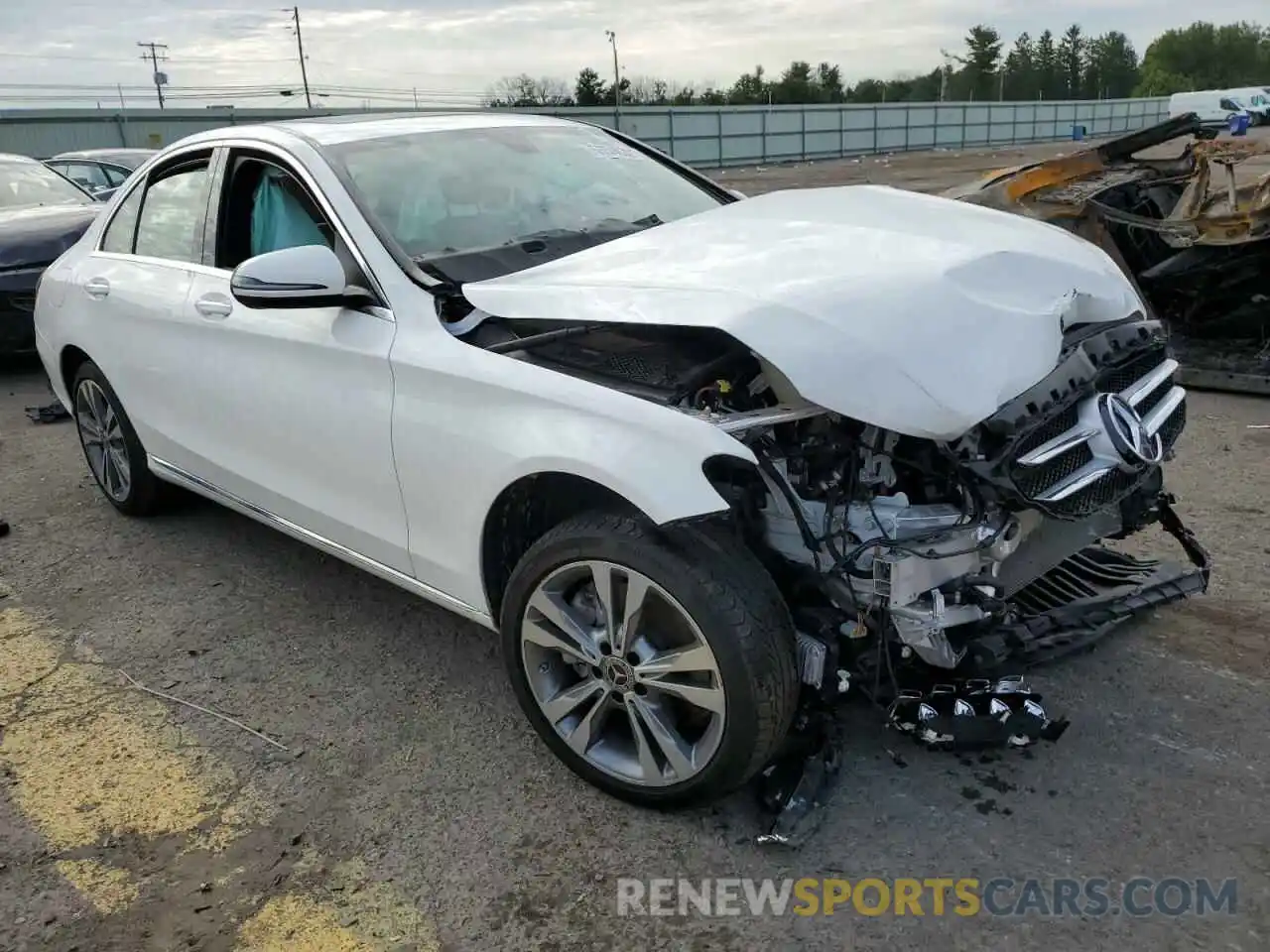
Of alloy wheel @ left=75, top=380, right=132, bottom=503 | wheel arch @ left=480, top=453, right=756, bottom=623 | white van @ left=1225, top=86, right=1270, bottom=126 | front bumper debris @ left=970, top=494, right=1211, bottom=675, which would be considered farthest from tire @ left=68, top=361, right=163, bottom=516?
white van @ left=1225, top=86, right=1270, bottom=126

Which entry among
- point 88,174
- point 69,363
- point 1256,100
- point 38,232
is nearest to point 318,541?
point 69,363

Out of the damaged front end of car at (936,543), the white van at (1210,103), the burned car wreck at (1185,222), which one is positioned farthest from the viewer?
the white van at (1210,103)

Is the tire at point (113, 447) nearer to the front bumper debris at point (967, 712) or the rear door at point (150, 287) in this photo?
the rear door at point (150, 287)

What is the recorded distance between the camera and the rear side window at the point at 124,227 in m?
4.43

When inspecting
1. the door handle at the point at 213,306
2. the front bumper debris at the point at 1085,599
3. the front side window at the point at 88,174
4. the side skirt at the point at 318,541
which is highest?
the front side window at the point at 88,174

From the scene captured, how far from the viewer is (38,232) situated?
26.9ft

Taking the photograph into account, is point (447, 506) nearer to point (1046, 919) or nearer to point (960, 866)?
point (960, 866)

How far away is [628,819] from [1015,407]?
144 centimetres

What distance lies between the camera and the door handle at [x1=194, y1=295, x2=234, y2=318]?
3613mm

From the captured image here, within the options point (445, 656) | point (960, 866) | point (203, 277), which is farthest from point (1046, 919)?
point (203, 277)

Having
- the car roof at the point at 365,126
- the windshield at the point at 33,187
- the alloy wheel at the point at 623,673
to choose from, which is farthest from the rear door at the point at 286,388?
the windshield at the point at 33,187

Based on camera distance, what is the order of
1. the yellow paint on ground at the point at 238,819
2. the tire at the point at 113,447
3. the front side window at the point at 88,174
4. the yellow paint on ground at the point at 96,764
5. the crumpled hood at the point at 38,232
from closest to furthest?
the yellow paint on ground at the point at 238,819 → the yellow paint on ground at the point at 96,764 → the tire at the point at 113,447 → the crumpled hood at the point at 38,232 → the front side window at the point at 88,174

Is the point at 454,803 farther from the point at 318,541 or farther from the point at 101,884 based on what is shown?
the point at 318,541

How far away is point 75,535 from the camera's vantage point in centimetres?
485
